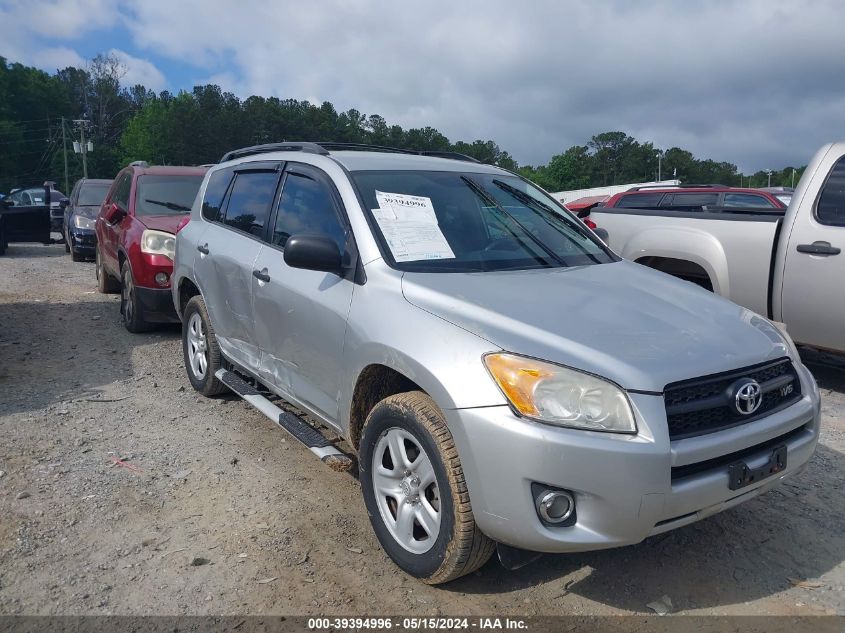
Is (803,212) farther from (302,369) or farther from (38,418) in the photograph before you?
(38,418)

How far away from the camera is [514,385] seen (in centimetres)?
249

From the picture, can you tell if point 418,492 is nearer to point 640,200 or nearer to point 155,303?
point 155,303

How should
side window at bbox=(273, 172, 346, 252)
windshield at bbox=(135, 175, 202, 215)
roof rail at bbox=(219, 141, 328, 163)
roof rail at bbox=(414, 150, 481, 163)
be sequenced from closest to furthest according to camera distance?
side window at bbox=(273, 172, 346, 252) < roof rail at bbox=(219, 141, 328, 163) < roof rail at bbox=(414, 150, 481, 163) < windshield at bbox=(135, 175, 202, 215)

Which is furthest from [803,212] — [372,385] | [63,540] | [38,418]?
[38,418]

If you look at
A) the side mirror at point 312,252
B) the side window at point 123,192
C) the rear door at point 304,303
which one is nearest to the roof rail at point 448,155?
the rear door at point 304,303

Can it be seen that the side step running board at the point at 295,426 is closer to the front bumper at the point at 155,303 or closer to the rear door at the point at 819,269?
the front bumper at the point at 155,303

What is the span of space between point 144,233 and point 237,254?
330cm

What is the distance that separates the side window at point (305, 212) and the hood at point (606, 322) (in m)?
0.71

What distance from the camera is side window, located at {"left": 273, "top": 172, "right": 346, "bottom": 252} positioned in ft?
12.0

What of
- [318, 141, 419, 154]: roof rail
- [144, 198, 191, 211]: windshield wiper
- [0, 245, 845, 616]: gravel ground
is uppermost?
[318, 141, 419, 154]: roof rail

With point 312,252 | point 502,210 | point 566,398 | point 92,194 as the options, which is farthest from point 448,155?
point 92,194

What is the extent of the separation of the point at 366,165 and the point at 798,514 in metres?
2.90

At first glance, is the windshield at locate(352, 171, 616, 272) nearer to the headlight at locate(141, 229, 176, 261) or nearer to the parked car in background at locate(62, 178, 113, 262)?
the headlight at locate(141, 229, 176, 261)

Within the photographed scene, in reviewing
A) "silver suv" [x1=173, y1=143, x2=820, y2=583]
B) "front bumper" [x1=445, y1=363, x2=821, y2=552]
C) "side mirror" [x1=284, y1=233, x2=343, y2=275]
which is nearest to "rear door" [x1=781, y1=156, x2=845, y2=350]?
"silver suv" [x1=173, y1=143, x2=820, y2=583]
